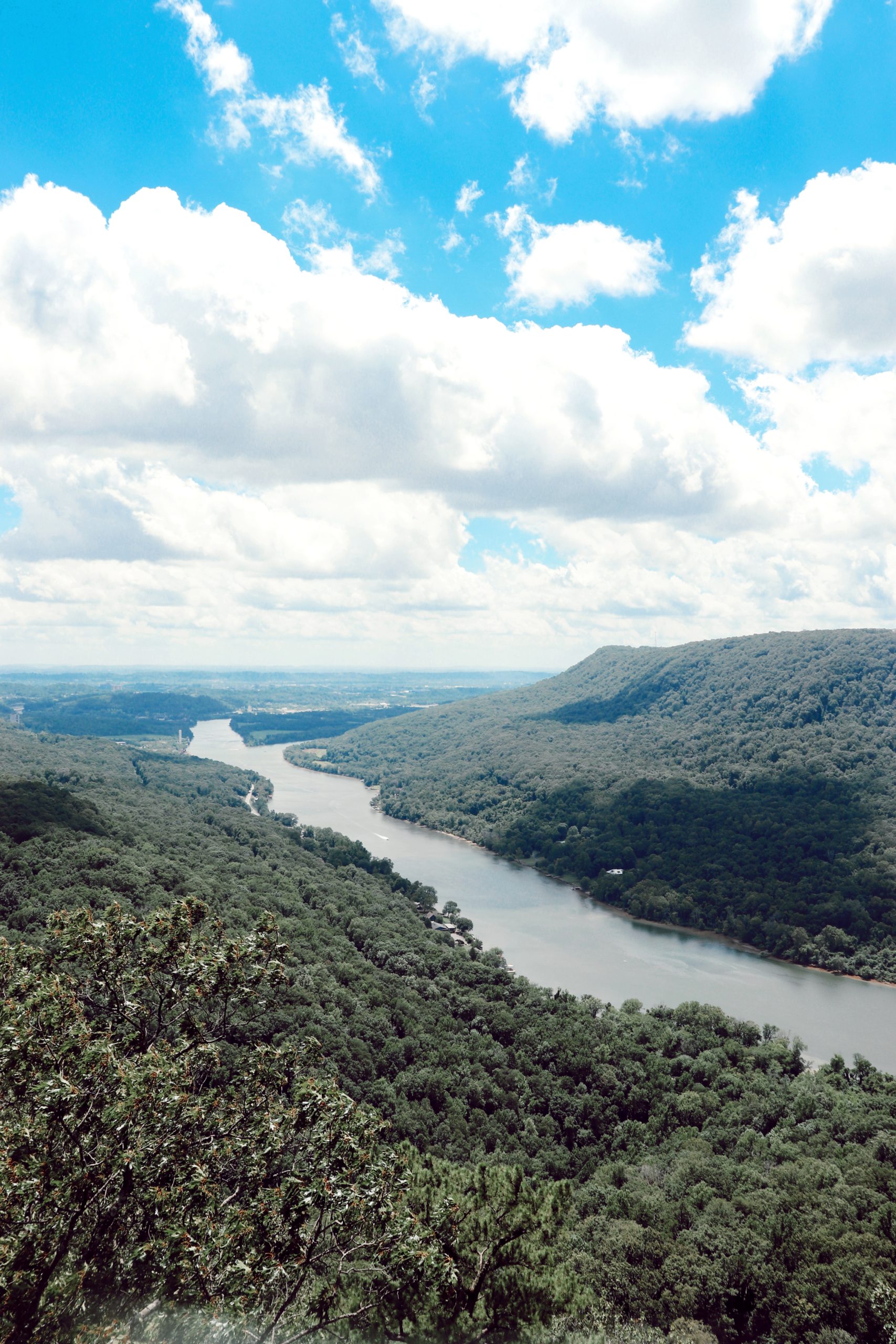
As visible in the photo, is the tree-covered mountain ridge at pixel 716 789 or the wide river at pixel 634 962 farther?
the tree-covered mountain ridge at pixel 716 789

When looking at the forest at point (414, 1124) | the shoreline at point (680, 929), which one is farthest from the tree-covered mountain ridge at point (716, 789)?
the forest at point (414, 1124)

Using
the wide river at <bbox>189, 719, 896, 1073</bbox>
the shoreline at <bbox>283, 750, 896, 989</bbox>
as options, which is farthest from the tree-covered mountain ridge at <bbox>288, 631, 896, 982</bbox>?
the wide river at <bbox>189, 719, 896, 1073</bbox>

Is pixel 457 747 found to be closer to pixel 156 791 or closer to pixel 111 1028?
pixel 156 791

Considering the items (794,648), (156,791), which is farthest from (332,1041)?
(794,648)

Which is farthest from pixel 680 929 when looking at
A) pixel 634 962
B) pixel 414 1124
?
pixel 414 1124

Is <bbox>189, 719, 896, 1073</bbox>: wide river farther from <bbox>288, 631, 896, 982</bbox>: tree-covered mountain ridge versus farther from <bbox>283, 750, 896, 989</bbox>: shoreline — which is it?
<bbox>288, 631, 896, 982</bbox>: tree-covered mountain ridge

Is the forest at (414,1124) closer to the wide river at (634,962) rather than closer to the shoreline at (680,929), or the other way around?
the wide river at (634,962)
